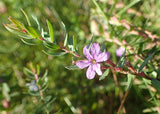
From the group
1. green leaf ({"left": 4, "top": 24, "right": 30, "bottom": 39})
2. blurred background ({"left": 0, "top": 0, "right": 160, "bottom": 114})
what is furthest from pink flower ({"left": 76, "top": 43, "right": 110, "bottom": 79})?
blurred background ({"left": 0, "top": 0, "right": 160, "bottom": 114})

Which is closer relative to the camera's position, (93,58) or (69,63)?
(93,58)

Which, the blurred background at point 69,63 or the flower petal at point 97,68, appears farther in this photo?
the blurred background at point 69,63

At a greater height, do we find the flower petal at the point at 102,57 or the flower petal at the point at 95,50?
the flower petal at the point at 95,50

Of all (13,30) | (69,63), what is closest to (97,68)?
(13,30)

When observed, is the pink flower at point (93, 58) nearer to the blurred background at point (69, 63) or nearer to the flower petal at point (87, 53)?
the flower petal at point (87, 53)

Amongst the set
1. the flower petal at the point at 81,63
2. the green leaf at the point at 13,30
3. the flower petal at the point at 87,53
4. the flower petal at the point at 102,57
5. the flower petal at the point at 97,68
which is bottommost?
the flower petal at the point at 97,68

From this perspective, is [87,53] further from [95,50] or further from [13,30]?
[13,30]

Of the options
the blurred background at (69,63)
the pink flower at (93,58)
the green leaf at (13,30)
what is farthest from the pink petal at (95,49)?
the blurred background at (69,63)

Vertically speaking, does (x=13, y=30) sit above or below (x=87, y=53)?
above

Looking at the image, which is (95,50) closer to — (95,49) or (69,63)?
(95,49)
